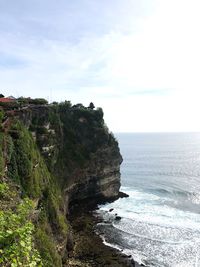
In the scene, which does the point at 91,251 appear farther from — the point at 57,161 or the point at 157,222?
the point at 57,161

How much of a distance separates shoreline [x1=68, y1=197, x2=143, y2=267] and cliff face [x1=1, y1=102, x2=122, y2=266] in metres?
2.45

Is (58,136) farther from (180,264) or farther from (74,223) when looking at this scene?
(180,264)

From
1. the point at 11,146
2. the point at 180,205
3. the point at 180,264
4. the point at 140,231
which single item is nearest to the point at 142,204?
the point at 180,205

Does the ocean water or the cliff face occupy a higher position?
the cliff face

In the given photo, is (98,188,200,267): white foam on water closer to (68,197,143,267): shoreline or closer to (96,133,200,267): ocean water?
(96,133,200,267): ocean water

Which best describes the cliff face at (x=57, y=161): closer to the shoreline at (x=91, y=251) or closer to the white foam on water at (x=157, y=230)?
the shoreline at (x=91, y=251)

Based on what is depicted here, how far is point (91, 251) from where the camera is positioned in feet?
160

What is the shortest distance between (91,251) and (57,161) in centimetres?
2273

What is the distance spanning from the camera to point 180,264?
151 feet

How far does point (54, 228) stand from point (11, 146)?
40.1 ft

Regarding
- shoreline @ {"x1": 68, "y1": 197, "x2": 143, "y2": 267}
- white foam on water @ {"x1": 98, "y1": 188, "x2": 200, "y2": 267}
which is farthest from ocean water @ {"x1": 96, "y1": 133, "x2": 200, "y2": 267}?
shoreline @ {"x1": 68, "y1": 197, "x2": 143, "y2": 267}

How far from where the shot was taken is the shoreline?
45.1 metres

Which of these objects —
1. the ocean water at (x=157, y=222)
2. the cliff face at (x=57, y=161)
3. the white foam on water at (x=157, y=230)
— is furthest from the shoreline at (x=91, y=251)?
the cliff face at (x=57, y=161)

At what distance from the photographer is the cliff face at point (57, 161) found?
3847cm
